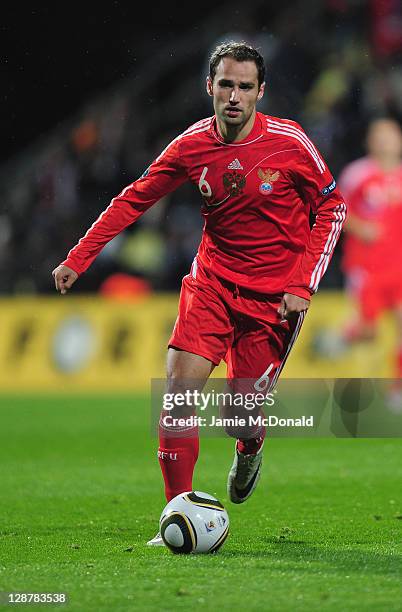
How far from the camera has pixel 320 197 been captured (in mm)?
5598

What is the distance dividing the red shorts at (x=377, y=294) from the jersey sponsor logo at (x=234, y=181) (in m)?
7.78

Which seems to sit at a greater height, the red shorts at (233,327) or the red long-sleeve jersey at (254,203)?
the red long-sleeve jersey at (254,203)

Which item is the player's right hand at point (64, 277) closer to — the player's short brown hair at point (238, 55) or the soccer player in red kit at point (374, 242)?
the player's short brown hair at point (238, 55)

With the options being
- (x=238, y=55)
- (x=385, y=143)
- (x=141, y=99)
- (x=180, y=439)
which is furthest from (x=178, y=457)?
(x=141, y=99)

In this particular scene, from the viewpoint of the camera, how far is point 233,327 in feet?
18.9

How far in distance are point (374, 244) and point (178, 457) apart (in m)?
8.51

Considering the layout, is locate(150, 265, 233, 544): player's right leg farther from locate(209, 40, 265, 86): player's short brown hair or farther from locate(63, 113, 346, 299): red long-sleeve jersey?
locate(209, 40, 265, 86): player's short brown hair

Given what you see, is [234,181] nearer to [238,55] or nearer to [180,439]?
[238,55]

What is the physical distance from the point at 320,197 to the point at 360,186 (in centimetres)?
790

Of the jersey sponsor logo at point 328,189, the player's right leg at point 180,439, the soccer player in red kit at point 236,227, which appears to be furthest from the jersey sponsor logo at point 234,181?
the player's right leg at point 180,439

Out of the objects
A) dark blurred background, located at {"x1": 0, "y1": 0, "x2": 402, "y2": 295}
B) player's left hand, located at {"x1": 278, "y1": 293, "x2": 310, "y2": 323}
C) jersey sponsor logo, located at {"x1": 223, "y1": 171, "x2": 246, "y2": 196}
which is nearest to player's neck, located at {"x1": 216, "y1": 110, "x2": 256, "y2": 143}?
jersey sponsor logo, located at {"x1": 223, "y1": 171, "x2": 246, "y2": 196}

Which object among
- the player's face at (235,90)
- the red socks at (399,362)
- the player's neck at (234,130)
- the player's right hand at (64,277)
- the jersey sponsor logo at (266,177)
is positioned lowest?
the red socks at (399,362)

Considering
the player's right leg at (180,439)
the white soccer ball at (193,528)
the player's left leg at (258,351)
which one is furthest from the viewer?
the player's left leg at (258,351)

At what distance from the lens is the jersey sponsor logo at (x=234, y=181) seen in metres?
5.53
